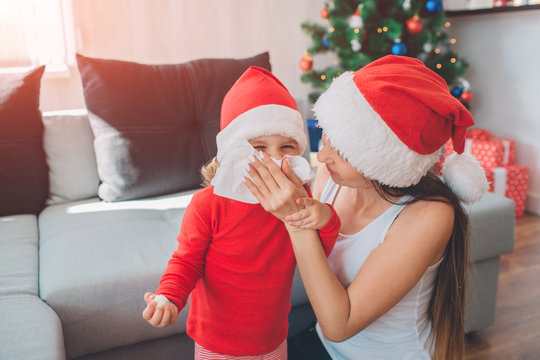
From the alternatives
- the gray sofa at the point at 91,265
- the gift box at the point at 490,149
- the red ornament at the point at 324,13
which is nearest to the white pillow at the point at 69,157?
the gray sofa at the point at 91,265

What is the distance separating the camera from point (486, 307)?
1651 millimetres

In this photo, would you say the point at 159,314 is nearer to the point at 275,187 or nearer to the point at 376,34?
the point at 275,187

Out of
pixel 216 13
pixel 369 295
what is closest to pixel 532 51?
pixel 216 13

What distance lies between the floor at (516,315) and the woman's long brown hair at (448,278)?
753 mm

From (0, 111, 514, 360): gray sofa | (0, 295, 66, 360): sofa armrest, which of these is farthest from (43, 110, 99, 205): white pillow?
(0, 295, 66, 360): sofa armrest

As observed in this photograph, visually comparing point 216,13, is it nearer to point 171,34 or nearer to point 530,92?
point 171,34

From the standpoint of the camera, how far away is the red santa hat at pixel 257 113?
0.86 m

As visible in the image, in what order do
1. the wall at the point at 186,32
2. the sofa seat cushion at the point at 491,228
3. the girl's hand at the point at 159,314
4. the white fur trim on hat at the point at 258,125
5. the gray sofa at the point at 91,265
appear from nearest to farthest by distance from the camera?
the girl's hand at the point at 159,314
the white fur trim on hat at the point at 258,125
the gray sofa at the point at 91,265
the sofa seat cushion at the point at 491,228
the wall at the point at 186,32

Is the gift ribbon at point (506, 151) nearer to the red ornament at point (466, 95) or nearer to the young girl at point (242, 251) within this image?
the red ornament at point (466, 95)

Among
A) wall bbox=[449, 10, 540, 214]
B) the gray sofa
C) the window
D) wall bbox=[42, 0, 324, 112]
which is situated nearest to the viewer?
the gray sofa

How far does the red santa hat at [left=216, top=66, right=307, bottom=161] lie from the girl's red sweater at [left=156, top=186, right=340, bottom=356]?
124 millimetres

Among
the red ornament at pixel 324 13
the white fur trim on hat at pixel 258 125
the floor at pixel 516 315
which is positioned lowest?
the floor at pixel 516 315

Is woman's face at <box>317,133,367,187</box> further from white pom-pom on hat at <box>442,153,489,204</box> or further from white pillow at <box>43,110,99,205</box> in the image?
white pillow at <box>43,110,99,205</box>

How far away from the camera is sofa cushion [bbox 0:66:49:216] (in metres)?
1.63
